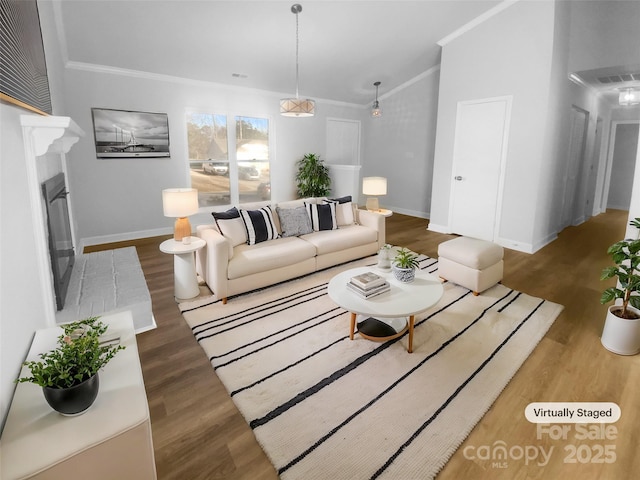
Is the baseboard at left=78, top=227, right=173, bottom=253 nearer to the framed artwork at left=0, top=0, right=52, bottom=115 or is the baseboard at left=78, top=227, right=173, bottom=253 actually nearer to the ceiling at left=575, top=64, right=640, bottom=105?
the framed artwork at left=0, top=0, right=52, bottom=115

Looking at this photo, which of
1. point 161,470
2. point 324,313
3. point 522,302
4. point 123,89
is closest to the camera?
point 161,470

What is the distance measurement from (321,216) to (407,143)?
3.96m

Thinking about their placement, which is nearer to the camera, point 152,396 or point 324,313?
point 152,396

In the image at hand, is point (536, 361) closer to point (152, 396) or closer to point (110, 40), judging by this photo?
point (152, 396)

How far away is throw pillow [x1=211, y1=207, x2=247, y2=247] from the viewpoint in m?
3.42

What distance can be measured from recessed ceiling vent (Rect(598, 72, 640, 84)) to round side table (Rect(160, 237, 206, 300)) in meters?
6.28

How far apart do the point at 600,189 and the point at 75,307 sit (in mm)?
9491

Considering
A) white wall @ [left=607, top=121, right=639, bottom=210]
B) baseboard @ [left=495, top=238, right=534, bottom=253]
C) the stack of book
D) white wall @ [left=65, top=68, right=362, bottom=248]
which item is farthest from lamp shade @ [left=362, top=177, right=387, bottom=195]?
white wall @ [left=607, top=121, right=639, bottom=210]

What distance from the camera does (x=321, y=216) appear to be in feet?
13.4

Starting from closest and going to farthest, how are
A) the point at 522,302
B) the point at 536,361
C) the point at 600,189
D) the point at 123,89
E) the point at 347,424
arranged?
the point at 347,424 → the point at 536,361 → the point at 522,302 → the point at 123,89 → the point at 600,189

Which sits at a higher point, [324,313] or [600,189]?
[600,189]

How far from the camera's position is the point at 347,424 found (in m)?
1.80

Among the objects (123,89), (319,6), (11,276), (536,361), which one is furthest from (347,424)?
(123,89)

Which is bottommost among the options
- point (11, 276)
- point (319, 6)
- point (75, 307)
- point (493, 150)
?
point (75, 307)
